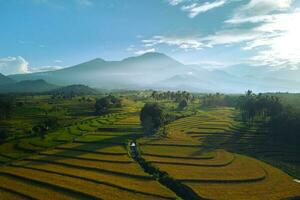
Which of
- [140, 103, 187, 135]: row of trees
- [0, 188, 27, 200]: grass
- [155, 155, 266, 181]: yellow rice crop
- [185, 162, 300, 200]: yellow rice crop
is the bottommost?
[0, 188, 27, 200]: grass

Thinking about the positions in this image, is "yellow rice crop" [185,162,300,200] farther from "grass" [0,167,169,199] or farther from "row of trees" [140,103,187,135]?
"row of trees" [140,103,187,135]

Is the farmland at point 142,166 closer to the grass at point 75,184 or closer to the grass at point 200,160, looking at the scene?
the grass at point 75,184

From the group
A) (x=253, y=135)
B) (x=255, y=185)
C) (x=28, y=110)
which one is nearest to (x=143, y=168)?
(x=255, y=185)

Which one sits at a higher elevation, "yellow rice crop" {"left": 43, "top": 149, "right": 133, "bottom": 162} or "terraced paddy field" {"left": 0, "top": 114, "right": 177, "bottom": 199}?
"yellow rice crop" {"left": 43, "top": 149, "right": 133, "bottom": 162}

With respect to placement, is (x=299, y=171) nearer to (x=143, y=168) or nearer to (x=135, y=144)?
(x=143, y=168)

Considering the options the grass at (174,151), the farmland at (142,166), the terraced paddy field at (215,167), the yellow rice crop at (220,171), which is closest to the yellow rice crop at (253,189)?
the terraced paddy field at (215,167)

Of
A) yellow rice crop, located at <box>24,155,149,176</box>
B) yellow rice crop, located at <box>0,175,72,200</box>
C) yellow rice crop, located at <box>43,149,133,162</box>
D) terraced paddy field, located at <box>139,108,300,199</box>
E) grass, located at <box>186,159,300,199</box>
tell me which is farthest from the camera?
yellow rice crop, located at <box>43,149,133,162</box>

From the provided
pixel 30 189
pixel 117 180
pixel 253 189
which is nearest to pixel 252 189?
pixel 253 189

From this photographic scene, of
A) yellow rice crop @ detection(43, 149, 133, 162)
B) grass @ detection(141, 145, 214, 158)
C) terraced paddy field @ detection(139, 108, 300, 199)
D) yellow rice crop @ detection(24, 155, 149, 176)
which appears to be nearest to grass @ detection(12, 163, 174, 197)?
yellow rice crop @ detection(24, 155, 149, 176)
